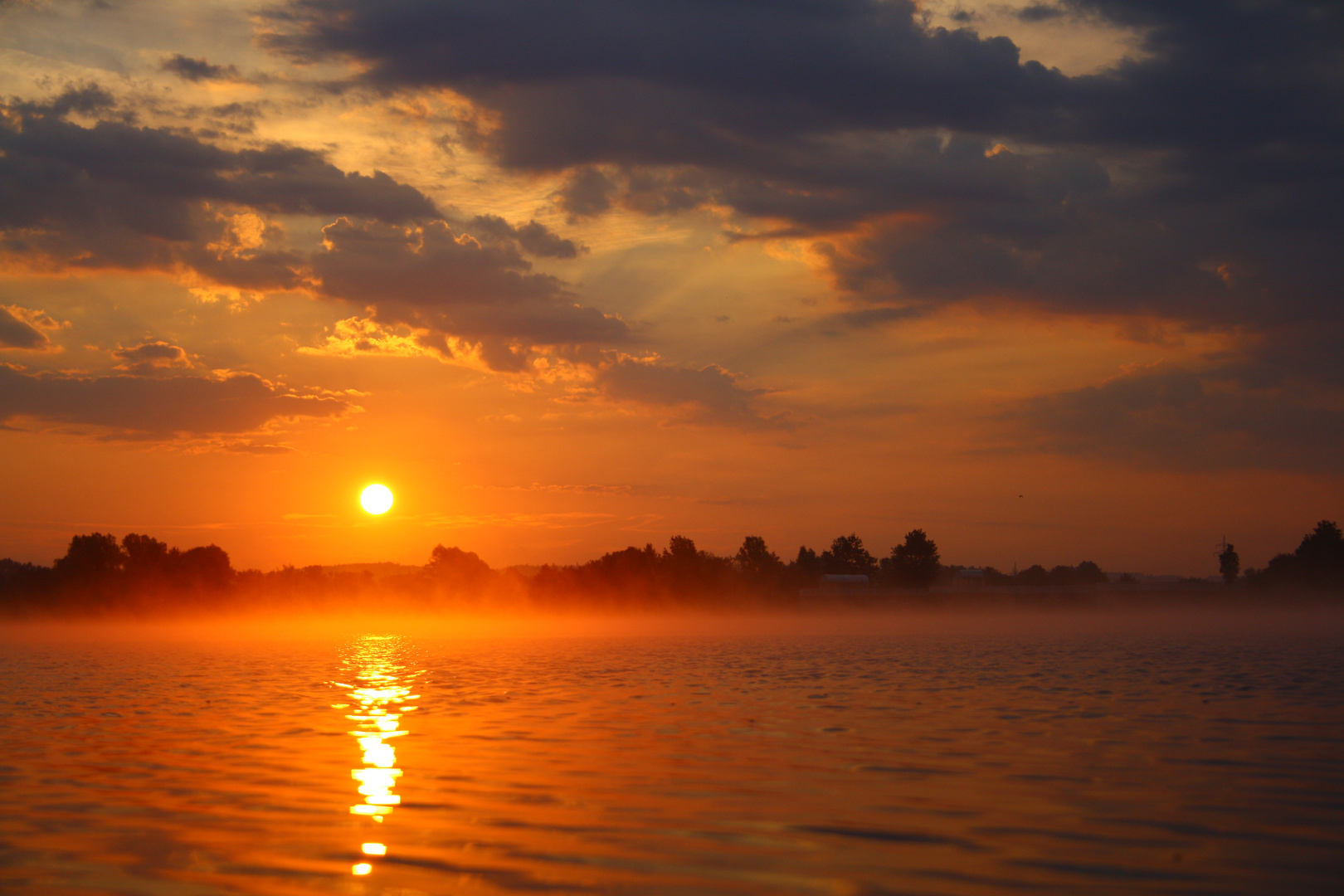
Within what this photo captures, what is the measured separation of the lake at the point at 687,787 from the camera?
44.5 ft

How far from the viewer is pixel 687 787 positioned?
1961 cm

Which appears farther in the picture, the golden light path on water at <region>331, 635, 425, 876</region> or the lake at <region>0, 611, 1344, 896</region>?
the golden light path on water at <region>331, 635, 425, 876</region>

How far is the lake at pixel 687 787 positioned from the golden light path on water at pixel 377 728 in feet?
0.41

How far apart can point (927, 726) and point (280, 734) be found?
1691cm

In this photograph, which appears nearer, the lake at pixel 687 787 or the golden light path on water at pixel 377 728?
the lake at pixel 687 787

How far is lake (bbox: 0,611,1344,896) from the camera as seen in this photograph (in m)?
13.6

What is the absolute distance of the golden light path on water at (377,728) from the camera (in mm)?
16750

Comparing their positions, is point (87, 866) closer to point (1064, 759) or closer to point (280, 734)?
point (280, 734)

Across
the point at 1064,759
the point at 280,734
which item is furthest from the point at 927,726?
the point at 280,734

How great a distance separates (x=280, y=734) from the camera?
1109 inches

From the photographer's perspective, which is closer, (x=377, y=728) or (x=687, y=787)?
(x=687, y=787)

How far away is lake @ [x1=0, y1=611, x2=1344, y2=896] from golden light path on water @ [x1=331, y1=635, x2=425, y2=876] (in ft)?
0.41

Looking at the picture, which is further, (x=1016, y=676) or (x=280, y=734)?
(x=1016, y=676)

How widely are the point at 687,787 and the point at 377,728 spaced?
12.8m
